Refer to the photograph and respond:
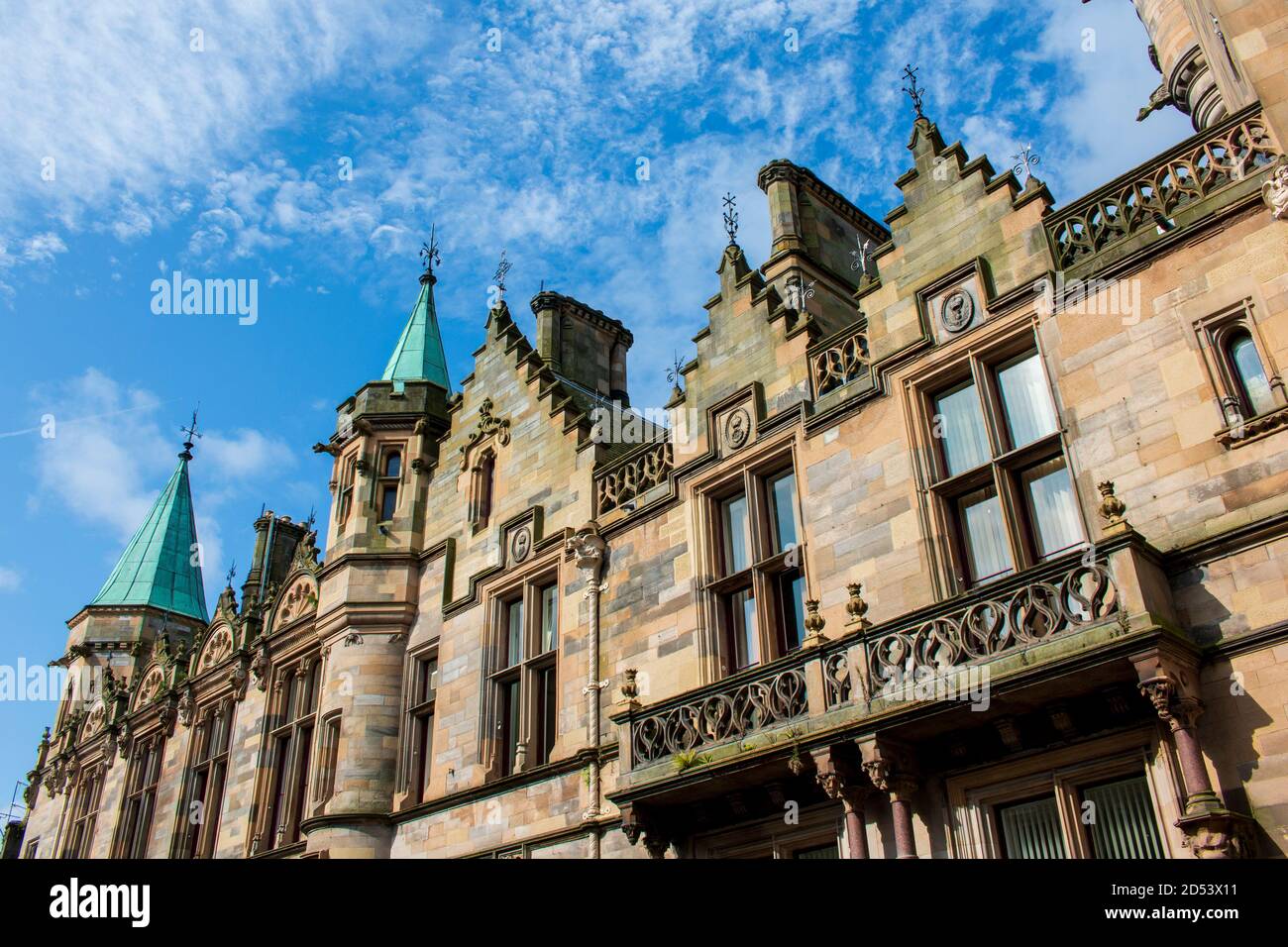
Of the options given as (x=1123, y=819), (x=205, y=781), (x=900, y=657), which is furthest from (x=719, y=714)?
(x=205, y=781)

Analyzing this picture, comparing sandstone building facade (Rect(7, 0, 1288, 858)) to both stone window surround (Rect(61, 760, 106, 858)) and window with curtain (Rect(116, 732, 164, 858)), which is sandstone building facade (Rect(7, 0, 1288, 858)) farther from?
stone window surround (Rect(61, 760, 106, 858))

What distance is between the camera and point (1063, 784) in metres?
10.5

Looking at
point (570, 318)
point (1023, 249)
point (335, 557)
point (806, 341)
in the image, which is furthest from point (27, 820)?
point (1023, 249)

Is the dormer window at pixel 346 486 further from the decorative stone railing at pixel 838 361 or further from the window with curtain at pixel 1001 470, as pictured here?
the window with curtain at pixel 1001 470

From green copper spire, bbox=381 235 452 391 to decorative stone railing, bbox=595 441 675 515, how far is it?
24.7ft

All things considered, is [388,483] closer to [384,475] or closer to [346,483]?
[384,475]

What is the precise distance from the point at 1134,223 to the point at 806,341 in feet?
15.1

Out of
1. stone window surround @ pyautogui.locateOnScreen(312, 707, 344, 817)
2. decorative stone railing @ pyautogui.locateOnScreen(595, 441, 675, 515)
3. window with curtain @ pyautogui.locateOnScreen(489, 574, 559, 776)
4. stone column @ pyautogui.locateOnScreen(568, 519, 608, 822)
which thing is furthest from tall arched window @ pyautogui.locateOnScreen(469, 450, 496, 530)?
stone window surround @ pyautogui.locateOnScreen(312, 707, 344, 817)

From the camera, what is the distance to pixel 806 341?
50.5 feet

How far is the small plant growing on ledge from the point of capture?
12.5m

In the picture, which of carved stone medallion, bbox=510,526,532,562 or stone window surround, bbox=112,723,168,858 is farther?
stone window surround, bbox=112,723,168,858

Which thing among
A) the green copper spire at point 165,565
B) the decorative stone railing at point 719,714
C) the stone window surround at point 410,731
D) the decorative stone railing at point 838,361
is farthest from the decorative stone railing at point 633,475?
the green copper spire at point 165,565

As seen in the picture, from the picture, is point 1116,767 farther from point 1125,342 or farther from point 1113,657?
point 1125,342

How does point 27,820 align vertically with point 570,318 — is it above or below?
below
